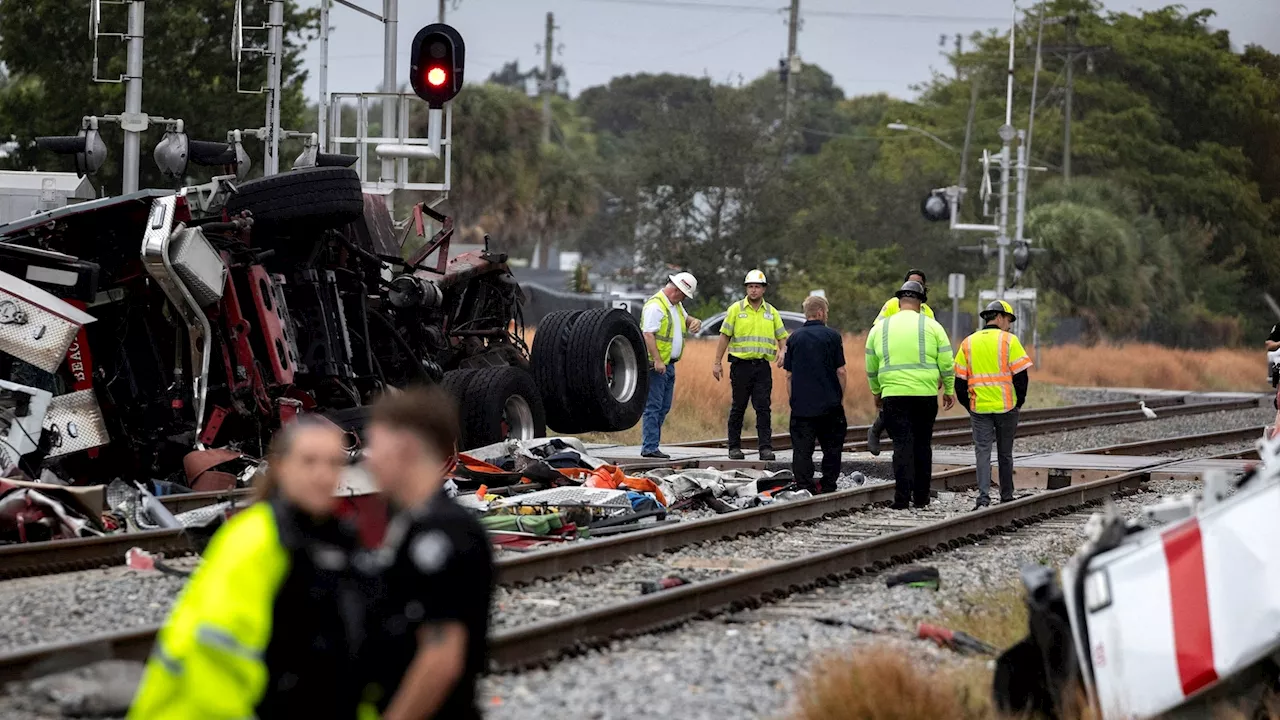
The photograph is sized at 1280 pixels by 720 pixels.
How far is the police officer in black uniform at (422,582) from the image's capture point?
3961mm

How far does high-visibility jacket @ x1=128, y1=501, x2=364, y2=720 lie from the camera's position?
12.7 feet

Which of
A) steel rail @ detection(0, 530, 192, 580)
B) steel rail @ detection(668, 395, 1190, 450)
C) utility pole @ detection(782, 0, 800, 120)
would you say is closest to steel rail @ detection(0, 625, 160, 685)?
steel rail @ detection(0, 530, 192, 580)

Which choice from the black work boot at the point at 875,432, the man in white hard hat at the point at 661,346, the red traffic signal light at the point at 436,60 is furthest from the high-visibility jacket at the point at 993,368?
the red traffic signal light at the point at 436,60

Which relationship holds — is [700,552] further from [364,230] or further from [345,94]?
[345,94]

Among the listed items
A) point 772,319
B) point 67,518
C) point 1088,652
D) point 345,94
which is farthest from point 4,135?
point 1088,652

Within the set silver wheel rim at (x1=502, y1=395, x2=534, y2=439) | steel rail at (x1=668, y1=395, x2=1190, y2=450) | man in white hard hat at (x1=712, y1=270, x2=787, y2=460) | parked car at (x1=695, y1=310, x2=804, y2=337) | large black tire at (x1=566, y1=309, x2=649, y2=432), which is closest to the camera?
silver wheel rim at (x1=502, y1=395, x2=534, y2=439)

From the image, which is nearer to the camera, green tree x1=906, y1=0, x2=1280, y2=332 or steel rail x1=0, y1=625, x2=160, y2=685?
steel rail x1=0, y1=625, x2=160, y2=685

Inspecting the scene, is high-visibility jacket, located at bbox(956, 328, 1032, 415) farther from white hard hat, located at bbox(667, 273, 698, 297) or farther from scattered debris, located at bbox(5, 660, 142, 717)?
scattered debris, located at bbox(5, 660, 142, 717)

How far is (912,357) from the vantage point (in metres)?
13.8

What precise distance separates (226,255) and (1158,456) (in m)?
11.9

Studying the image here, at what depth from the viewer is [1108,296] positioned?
61562mm

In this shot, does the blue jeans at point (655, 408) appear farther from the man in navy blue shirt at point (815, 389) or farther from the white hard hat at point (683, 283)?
the man in navy blue shirt at point (815, 389)

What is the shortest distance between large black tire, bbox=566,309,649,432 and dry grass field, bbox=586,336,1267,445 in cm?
437

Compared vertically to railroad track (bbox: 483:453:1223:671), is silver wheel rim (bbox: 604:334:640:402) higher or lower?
higher
